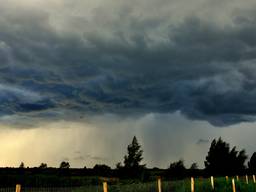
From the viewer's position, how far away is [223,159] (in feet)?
342

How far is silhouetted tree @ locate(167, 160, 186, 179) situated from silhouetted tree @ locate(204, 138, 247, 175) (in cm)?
870

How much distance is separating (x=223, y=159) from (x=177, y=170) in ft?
59.3

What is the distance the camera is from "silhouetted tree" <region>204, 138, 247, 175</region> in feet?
333

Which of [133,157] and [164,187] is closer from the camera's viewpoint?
[164,187]

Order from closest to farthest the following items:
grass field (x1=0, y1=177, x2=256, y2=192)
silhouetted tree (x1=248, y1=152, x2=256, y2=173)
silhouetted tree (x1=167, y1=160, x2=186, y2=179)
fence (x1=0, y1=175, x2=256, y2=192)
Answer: fence (x1=0, y1=175, x2=256, y2=192) < grass field (x1=0, y1=177, x2=256, y2=192) < silhouetted tree (x1=167, y1=160, x2=186, y2=179) < silhouetted tree (x1=248, y1=152, x2=256, y2=173)

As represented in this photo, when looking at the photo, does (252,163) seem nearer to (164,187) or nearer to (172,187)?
(172,187)

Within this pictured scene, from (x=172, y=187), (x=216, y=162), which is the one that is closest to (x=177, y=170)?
(x=216, y=162)

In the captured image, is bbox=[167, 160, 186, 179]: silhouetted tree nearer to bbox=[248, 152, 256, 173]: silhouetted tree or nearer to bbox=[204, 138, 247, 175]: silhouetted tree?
bbox=[204, 138, 247, 175]: silhouetted tree

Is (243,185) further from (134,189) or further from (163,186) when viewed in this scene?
(134,189)

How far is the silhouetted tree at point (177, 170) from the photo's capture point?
8600 cm

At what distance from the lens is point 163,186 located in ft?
104

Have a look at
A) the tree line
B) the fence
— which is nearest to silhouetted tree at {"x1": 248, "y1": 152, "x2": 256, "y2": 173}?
the tree line

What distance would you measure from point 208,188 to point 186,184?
84.8 inches

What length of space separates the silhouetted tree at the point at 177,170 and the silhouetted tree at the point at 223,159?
28.5 ft
